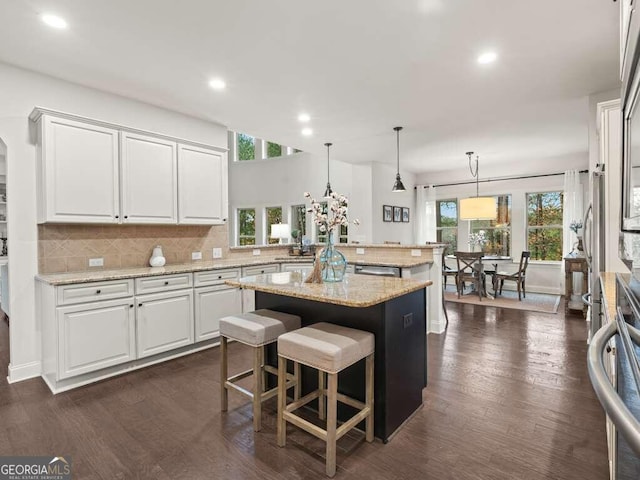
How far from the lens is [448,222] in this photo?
831cm

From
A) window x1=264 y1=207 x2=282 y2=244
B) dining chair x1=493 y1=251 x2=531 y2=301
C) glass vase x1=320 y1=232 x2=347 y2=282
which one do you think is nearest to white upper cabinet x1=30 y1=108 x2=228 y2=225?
glass vase x1=320 y1=232 x2=347 y2=282

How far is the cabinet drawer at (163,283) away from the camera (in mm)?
3160

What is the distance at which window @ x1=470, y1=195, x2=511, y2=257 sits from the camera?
24.5 feet

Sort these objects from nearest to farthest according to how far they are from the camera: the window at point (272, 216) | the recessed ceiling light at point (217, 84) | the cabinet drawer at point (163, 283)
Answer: the cabinet drawer at point (163, 283)
the recessed ceiling light at point (217, 84)
the window at point (272, 216)

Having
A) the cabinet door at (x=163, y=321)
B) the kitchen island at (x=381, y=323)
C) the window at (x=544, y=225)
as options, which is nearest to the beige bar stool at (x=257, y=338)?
the kitchen island at (x=381, y=323)

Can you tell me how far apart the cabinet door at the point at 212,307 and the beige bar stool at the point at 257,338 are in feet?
4.12

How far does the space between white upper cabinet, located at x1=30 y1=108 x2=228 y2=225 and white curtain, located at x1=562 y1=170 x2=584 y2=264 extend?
625 centimetres

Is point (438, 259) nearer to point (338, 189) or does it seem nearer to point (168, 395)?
point (168, 395)

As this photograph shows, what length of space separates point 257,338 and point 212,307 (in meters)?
1.72

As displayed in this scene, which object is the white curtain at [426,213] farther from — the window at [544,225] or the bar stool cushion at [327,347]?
the bar stool cushion at [327,347]

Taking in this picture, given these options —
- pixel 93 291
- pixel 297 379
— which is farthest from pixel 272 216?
pixel 297 379

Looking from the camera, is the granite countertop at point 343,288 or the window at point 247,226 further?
the window at point 247,226

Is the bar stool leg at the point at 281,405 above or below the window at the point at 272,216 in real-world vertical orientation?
below

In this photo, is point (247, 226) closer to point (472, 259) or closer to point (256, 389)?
point (472, 259)
